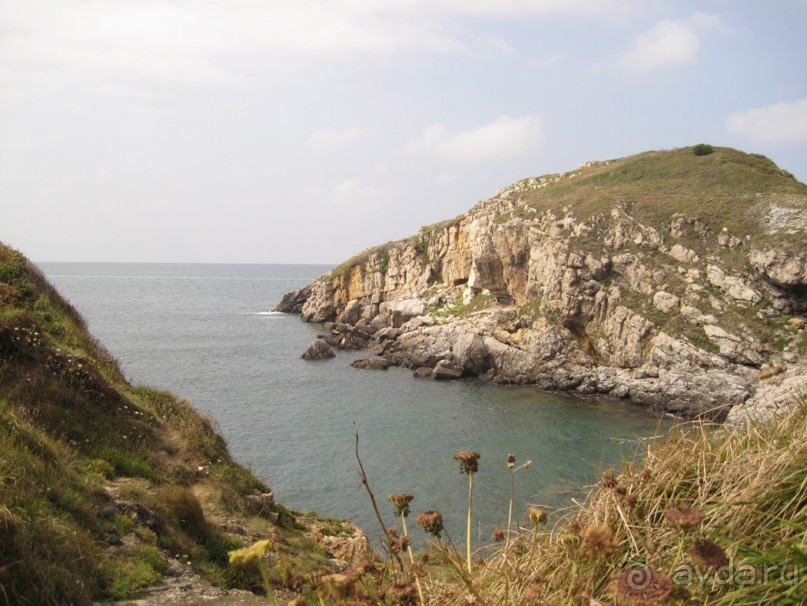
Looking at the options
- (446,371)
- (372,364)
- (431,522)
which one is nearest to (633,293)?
(446,371)

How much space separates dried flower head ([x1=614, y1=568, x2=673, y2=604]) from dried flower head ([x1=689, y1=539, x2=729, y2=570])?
0.17 m

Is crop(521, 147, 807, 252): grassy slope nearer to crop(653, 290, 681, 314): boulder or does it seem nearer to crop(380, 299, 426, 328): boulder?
crop(653, 290, 681, 314): boulder

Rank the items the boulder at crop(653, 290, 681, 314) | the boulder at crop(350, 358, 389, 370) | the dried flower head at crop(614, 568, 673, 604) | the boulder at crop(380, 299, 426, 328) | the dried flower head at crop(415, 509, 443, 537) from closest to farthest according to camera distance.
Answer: the dried flower head at crop(614, 568, 673, 604)
the dried flower head at crop(415, 509, 443, 537)
the boulder at crop(653, 290, 681, 314)
the boulder at crop(350, 358, 389, 370)
the boulder at crop(380, 299, 426, 328)

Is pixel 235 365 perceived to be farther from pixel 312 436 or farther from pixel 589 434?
pixel 589 434

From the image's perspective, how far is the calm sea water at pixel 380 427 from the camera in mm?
23203

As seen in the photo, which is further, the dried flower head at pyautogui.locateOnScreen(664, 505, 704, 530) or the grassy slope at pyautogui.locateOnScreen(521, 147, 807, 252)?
the grassy slope at pyautogui.locateOnScreen(521, 147, 807, 252)

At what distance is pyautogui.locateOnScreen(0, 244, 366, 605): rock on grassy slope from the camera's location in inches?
218

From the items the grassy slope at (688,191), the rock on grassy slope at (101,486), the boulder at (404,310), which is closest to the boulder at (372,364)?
the boulder at (404,310)

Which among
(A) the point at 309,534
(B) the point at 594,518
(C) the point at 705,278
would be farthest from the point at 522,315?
(B) the point at 594,518

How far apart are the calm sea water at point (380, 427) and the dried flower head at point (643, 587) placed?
9.70 m

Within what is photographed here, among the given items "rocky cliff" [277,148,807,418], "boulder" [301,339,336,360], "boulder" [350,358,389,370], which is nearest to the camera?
"rocky cliff" [277,148,807,418]

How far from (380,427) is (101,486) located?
83.6 feet

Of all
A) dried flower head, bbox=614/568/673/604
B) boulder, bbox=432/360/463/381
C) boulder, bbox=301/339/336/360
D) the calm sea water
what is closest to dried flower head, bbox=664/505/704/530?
dried flower head, bbox=614/568/673/604

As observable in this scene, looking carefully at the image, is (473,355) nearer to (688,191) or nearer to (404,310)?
(404,310)
